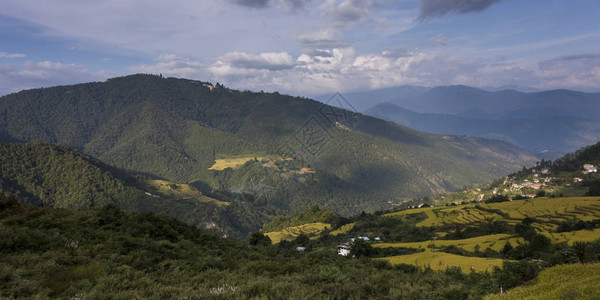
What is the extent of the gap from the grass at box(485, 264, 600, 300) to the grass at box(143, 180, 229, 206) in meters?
118

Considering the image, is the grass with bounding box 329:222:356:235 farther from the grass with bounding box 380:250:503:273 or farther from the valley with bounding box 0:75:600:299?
the grass with bounding box 380:250:503:273

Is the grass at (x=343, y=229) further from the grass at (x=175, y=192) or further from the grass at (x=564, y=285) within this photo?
the grass at (x=175, y=192)

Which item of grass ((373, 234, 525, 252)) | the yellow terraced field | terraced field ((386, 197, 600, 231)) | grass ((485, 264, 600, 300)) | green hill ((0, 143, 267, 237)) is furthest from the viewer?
green hill ((0, 143, 267, 237))

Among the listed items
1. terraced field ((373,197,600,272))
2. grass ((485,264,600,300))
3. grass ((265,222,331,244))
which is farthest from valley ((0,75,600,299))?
grass ((265,222,331,244))

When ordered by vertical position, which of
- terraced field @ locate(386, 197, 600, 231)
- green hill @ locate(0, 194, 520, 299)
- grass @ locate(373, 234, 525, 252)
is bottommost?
terraced field @ locate(386, 197, 600, 231)

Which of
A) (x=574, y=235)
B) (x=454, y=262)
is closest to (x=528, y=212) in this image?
(x=574, y=235)

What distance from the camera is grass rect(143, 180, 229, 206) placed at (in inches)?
4510

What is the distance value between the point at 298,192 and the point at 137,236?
165 meters

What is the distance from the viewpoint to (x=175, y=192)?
390 ft

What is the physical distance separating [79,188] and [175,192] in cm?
3173

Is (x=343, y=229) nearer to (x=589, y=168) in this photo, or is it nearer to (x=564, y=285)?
(x=564, y=285)

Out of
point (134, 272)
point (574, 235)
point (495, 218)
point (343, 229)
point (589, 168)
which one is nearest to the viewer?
point (134, 272)

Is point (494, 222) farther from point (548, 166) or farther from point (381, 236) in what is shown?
point (548, 166)

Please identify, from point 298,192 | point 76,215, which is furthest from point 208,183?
point 76,215
